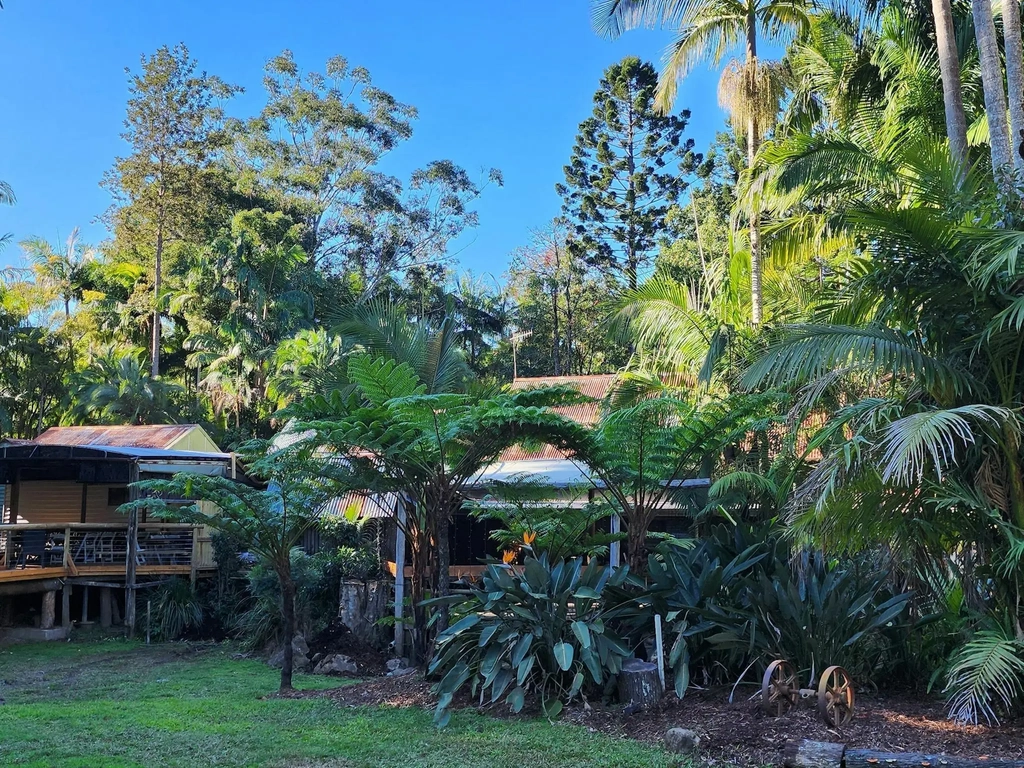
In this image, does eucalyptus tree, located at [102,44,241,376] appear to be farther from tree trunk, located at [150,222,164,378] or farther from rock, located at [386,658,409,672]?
rock, located at [386,658,409,672]

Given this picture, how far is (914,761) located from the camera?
5.49 m

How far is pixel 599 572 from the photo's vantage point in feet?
28.2

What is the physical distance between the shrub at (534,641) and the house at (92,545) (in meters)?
11.0

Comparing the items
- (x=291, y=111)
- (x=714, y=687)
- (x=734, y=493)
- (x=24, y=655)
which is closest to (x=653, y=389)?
(x=734, y=493)

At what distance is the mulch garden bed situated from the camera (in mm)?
6168

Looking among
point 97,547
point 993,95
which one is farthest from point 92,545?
point 993,95

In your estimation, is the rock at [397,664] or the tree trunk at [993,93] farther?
the rock at [397,664]

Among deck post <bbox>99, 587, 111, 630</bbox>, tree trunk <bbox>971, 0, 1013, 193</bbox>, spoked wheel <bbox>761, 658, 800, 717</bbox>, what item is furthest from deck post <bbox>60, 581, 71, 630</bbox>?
tree trunk <bbox>971, 0, 1013, 193</bbox>

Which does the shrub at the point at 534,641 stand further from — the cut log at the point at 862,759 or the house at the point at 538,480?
the house at the point at 538,480

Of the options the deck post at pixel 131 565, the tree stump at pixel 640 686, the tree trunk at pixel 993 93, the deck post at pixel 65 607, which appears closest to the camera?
the tree stump at pixel 640 686

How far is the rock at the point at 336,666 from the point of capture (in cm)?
1298

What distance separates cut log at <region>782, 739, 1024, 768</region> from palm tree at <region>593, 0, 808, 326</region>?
8.96m

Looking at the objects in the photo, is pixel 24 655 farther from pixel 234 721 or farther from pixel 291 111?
pixel 291 111

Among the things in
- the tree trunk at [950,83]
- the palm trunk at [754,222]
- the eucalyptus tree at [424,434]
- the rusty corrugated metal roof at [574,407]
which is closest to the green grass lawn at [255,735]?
the eucalyptus tree at [424,434]
